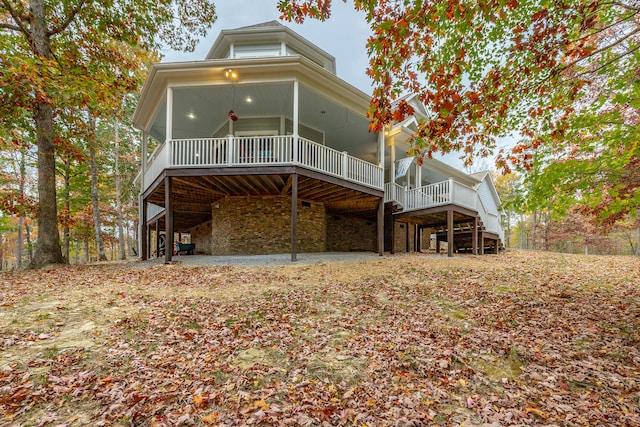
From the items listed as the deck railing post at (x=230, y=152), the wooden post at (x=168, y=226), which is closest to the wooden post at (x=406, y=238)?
the deck railing post at (x=230, y=152)

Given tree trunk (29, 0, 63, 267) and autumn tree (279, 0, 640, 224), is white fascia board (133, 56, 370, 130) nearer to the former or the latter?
tree trunk (29, 0, 63, 267)

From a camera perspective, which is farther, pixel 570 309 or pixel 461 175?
pixel 461 175

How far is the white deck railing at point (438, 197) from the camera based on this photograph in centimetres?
1081

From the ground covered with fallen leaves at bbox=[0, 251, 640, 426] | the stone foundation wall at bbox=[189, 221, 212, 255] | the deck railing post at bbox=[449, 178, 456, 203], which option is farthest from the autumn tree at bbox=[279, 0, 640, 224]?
the stone foundation wall at bbox=[189, 221, 212, 255]

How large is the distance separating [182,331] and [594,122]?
6.03 meters

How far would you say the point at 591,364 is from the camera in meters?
2.57

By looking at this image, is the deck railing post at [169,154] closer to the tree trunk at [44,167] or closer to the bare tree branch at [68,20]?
the tree trunk at [44,167]

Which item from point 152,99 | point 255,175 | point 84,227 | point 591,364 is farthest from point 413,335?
point 84,227

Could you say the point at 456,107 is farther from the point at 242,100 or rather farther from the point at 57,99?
the point at 57,99

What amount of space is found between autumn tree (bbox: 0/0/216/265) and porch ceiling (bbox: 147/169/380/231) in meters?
2.97

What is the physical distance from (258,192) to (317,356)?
→ 8.85 meters

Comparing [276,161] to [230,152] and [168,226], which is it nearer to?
[230,152]

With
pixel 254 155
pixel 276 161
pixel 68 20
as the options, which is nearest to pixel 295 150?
pixel 276 161

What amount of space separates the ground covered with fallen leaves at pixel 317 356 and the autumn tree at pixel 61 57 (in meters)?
4.42
